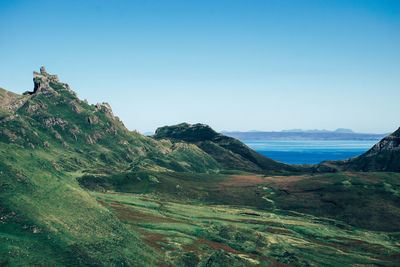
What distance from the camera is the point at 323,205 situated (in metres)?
161

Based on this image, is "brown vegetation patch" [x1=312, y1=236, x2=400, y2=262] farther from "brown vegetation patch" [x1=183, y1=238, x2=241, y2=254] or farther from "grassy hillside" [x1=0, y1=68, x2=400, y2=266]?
"brown vegetation patch" [x1=183, y1=238, x2=241, y2=254]

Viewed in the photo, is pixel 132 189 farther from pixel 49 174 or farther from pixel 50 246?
pixel 50 246

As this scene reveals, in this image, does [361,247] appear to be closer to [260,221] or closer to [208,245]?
[260,221]

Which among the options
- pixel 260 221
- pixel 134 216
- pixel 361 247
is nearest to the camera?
pixel 361 247

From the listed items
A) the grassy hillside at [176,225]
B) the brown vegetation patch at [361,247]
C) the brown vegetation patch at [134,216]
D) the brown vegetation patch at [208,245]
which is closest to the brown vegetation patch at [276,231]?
the grassy hillside at [176,225]

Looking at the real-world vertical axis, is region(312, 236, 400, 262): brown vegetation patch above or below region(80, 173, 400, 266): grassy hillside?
below

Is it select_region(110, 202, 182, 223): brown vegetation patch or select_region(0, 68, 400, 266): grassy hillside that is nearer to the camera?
select_region(0, 68, 400, 266): grassy hillside

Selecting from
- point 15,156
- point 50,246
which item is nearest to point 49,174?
point 15,156

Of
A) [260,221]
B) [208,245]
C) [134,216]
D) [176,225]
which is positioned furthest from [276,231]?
[134,216]

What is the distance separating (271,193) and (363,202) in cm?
5280

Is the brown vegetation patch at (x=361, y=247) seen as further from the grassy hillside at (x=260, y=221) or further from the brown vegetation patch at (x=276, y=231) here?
the brown vegetation patch at (x=276, y=231)

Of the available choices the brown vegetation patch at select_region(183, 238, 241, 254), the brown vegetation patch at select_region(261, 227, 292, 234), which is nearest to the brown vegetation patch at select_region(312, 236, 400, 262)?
the brown vegetation patch at select_region(261, 227, 292, 234)

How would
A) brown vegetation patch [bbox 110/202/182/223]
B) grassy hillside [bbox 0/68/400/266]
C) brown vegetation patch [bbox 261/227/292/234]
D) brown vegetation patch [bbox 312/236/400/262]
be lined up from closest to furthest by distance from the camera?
grassy hillside [bbox 0/68/400/266] < brown vegetation patch [bbox 312/236/400/262] < brown vegetation patch [bbox 110/202/182/223] < brown vegetation patch [bbox 261/227/292/234]

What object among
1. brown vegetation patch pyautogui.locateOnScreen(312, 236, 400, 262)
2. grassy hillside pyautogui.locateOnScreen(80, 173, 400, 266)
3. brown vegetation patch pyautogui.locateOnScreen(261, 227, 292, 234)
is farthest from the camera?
brown vegetation patch pyautogui.locateOnScreen(261, 227, 292, 234)
